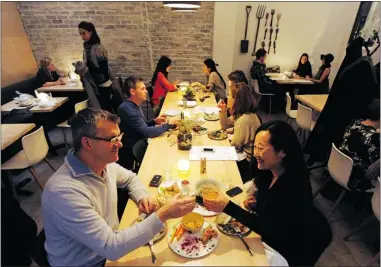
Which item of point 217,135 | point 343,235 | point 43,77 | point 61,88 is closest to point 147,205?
point 217,135

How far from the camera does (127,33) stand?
463 centimetres

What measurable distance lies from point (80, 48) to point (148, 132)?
3.59 metres

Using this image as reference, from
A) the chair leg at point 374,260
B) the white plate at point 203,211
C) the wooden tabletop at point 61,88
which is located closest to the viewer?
the white plate at point 203,211

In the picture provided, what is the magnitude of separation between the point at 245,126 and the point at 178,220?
122 cm

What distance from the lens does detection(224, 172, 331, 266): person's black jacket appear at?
44.3 inches

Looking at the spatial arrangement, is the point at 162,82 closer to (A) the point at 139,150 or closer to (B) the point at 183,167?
(A) the point at 139,150

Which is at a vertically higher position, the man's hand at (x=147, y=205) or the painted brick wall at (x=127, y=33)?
the painted brick wall at (x=127, y=33)

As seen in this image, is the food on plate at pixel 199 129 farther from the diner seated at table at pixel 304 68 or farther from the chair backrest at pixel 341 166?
the diner seated at table at pixel 304 68

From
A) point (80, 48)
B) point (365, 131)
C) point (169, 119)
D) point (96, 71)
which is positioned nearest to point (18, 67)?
point (80, 48)

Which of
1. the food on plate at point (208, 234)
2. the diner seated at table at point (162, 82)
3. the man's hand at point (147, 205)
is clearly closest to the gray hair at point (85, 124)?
the man's hand at point (147, 205)

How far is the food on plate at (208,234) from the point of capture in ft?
3.68

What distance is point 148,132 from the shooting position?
228 cm

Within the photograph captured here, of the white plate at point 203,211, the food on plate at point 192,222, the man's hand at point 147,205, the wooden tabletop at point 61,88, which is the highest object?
the food on plate at point 192,222

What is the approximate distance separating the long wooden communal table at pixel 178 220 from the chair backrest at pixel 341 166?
1045 mm
